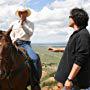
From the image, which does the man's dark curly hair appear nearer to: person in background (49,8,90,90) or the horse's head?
person in background (49,8,90,90)

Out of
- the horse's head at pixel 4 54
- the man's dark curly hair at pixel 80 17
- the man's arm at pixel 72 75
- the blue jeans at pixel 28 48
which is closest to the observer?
the man's arm at pixel 72 75

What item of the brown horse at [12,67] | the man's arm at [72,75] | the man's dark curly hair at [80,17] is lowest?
the brown horse at [12,67]

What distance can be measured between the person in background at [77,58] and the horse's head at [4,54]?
3.77 meters

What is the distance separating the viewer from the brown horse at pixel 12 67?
10.3 metres

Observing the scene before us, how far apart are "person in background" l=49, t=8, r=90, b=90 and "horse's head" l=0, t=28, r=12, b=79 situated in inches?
148

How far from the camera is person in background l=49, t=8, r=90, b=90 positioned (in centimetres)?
636

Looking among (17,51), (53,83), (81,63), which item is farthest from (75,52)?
(53,83)

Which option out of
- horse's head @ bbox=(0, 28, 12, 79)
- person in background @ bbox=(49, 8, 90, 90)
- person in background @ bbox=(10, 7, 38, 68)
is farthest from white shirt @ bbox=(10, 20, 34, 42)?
person in background @ bbox=(49, 8, 90, 90)

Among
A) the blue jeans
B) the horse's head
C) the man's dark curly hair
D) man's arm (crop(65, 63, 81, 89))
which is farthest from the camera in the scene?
the blue jeans

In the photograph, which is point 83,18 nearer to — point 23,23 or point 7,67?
point 7,67

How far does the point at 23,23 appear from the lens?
492 inches

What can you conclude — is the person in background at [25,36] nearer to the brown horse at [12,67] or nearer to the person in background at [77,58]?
the brown horse at [12,67]

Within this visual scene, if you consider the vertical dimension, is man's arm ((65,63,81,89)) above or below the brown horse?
above

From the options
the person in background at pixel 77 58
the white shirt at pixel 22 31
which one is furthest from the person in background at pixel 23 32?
the person in background at pixel 77 58
